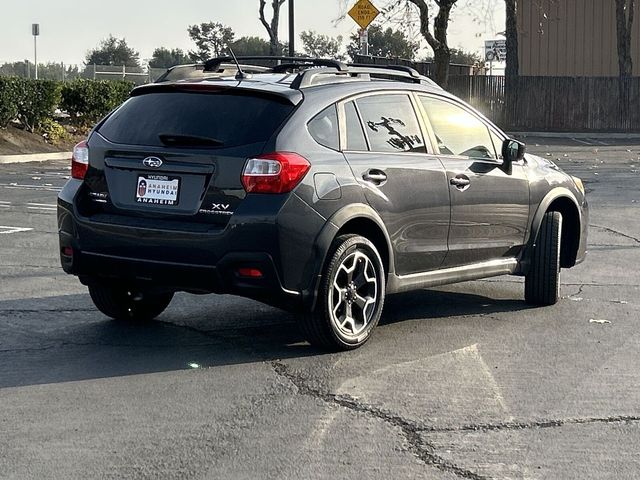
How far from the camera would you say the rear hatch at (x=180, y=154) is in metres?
7.00

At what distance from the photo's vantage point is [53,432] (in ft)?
18.2

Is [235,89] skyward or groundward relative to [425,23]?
groundward

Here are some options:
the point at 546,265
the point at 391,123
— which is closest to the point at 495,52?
the point at 546,265

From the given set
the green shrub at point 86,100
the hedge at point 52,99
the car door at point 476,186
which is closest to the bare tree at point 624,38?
the hedge at point 52,99

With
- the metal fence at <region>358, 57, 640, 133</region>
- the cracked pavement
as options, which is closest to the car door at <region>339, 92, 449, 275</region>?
the cracked pavement

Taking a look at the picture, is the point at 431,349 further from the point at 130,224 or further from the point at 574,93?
the point at 574,93

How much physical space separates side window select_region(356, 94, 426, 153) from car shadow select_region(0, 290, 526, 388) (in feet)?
4.09

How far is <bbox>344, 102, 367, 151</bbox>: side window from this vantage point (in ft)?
24.9

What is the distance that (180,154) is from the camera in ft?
23.4

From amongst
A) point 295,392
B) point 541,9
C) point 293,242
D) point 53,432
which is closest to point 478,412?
point 295,392

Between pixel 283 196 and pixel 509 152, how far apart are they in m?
2.46

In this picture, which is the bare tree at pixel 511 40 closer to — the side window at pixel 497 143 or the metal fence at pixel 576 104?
the metal fence at pixel 576 104

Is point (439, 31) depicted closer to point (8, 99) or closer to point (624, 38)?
point (624, 38)

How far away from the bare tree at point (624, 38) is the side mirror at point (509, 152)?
35.7m
